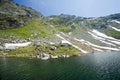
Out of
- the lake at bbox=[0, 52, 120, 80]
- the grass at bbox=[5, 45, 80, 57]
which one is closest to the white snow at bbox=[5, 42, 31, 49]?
the grass at bbox=[5, 45, 80, 57]

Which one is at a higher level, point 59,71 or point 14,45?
point 14,45

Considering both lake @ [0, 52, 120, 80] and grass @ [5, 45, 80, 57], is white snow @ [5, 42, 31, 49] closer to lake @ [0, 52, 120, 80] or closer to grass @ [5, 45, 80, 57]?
grass @ [5, 45, 80, 57]

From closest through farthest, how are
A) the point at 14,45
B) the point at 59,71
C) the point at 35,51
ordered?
the point at 59,71
the point at 35,51
the point at 14,45

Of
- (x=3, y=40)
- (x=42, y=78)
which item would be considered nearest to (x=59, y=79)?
(x=42, y=78)

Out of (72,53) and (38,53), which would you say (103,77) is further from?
(72,53)

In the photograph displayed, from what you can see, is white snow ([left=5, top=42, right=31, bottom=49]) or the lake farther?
white snow ([left=5, top=42, right=31, bottom=49])

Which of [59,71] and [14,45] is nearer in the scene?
[59,71]

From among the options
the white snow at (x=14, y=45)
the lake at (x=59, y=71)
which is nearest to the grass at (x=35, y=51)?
the white snow at (x=14, y=45)

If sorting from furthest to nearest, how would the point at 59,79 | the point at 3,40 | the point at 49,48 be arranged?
1. the point at 3,40
2. the point at 49,48
3. the point at 59,79

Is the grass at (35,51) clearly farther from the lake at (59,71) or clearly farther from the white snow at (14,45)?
the lake at (59,71)

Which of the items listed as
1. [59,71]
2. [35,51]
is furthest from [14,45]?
[59,71]

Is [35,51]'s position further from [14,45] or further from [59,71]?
[59,71]
